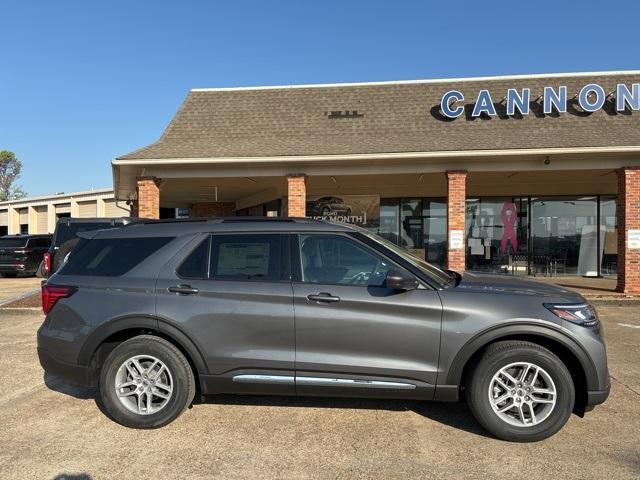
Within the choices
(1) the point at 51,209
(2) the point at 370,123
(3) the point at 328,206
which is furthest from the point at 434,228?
(1) the point at 51,209

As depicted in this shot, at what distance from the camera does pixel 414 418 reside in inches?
174

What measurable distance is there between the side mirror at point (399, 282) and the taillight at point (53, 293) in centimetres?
268

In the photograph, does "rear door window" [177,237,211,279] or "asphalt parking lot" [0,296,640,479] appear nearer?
"asphalt parking lot" [0,296,640,479]

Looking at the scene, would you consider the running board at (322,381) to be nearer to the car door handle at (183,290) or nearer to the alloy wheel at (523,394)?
the alloy wheel at (523,394)

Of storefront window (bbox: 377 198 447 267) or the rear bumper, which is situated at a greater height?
storefront window (bbox: 377 198 447 267)

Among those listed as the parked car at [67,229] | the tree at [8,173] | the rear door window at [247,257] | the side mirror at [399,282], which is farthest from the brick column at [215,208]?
the tree at [8,173]

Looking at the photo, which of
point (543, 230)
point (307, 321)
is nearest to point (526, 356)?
point (307, 321)

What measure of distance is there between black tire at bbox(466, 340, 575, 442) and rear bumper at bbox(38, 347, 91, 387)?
10.4ft

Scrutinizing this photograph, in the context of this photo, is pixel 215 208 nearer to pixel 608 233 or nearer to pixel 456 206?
pixel 456 206

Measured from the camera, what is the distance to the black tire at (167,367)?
422 centimetres

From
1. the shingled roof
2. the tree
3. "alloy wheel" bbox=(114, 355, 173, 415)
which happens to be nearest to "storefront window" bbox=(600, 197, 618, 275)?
the shingled roof

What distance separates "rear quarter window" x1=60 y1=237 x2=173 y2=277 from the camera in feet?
14.7

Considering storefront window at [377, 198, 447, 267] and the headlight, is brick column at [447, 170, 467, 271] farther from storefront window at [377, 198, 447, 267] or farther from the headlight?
the headlight

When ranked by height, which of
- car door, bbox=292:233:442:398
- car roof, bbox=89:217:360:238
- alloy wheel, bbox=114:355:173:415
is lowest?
alloy wheel, bbox=114:355:173:415
